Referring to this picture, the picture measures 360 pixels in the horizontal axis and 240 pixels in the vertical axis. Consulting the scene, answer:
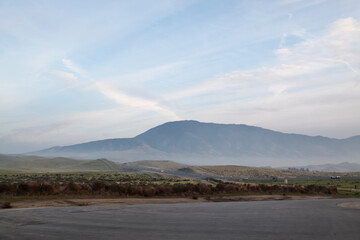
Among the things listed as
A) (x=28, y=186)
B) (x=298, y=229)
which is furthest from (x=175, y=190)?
(x=298, y=229)

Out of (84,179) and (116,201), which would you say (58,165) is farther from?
(116,201)

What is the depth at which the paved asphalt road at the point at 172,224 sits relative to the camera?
1803cm

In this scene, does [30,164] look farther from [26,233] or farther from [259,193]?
[26,233]

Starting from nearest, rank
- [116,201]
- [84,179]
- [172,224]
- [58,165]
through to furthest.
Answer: [172,224], [116,201], [84,179], [58,165]

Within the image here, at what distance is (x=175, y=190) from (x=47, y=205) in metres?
15.1

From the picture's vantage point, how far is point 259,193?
1801 inches

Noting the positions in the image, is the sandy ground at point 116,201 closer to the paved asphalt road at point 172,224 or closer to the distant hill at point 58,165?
the paved asphalt road at point 172,224

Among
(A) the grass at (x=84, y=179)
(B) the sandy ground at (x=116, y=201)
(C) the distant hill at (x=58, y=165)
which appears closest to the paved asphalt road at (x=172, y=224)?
(B) the sandy ground at (x=116, y=201)

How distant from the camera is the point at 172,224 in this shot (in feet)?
69.7

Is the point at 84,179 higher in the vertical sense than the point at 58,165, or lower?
lower

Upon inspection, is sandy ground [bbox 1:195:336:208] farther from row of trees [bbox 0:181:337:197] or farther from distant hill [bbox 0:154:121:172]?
distant hill [bbox 0:154:121:172]

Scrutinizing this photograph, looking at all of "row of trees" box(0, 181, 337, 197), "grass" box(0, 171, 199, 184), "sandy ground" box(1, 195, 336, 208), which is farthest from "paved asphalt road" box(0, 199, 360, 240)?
"grass" box(0, 171, 199, 184)

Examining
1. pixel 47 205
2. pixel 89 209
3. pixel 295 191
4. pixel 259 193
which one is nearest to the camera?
pixel 89 209

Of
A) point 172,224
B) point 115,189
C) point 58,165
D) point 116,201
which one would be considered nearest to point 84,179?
point 115,189
